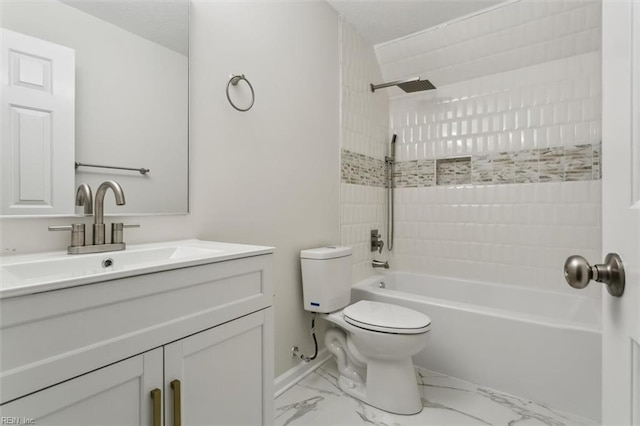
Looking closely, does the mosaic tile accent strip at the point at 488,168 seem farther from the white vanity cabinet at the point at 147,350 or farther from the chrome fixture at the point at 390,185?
the white vanity cabinet at the point at 147,350

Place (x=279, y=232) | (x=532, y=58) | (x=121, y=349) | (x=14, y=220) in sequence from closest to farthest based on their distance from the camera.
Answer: (x=121, y=349) → (x=14, y=220) → (x=279, y=232) → (x=532, y=58)

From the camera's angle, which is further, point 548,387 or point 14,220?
point 548,387

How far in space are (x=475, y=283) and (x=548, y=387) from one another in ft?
3.12

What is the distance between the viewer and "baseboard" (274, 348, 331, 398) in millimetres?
1878

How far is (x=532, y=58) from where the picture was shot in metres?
2.42

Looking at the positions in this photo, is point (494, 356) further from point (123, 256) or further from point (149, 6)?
point (149, 6)

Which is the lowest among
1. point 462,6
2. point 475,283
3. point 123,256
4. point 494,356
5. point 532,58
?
point 494,356

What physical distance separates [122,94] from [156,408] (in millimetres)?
1097

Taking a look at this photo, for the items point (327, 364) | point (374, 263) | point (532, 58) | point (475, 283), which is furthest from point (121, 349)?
point (532, 58)

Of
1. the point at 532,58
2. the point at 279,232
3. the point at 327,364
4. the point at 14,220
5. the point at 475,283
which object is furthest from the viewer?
the point at 475,283

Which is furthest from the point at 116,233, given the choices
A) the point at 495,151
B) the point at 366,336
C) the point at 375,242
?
the point at 495,151

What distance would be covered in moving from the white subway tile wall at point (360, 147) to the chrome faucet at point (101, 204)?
156 centimetres

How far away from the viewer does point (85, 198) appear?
3.74ft

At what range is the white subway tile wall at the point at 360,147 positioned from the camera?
2.50 meters
